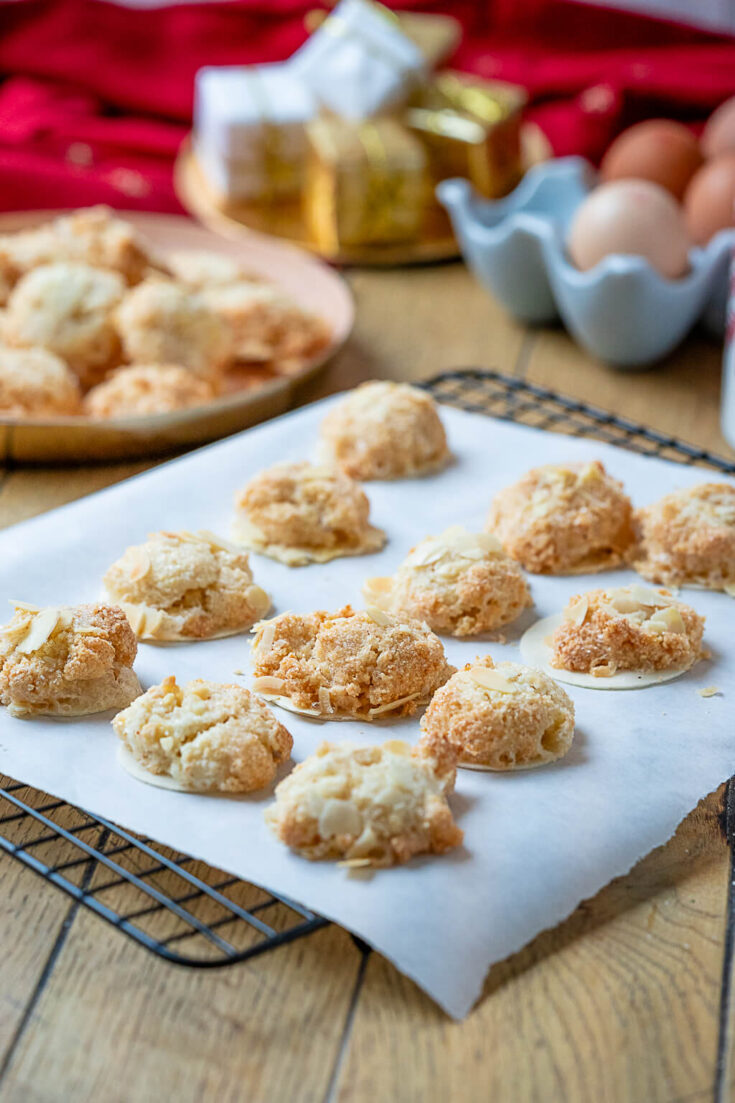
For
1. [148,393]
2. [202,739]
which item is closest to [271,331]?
[148,393]

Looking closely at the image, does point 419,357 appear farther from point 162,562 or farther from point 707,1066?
point 707,1066

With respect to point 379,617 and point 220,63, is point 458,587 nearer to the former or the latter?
point 379,617

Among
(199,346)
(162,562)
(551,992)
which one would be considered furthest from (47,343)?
(551,992)

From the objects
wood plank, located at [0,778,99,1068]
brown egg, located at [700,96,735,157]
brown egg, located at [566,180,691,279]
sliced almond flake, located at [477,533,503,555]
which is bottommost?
wood plank, located at [0,778,99,1068]

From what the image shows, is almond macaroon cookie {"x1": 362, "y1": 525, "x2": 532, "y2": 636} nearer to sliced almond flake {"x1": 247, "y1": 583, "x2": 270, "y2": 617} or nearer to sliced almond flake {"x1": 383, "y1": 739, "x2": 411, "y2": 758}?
sliced almond flake {"x1": 247, "y1": 583, "x2": 270, "y2": 617}

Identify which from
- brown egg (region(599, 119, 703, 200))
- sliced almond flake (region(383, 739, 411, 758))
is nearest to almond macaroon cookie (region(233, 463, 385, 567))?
sliced almond flake (region(383, 739, 411, 758))

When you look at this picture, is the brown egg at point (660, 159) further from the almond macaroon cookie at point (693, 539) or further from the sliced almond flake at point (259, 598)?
the sliced almond flake at point (259, 598)
